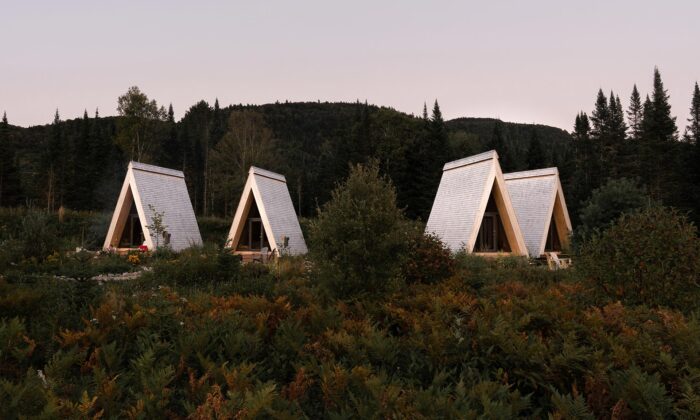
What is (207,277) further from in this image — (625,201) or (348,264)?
(625,201)

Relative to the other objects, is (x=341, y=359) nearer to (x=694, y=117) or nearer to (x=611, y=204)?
(x=611, y=204)

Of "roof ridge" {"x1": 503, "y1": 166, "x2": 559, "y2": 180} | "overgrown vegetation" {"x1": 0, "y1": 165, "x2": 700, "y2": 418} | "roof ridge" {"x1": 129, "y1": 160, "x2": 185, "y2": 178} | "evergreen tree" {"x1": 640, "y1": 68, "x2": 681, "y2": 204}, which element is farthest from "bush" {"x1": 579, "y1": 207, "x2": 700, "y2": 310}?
"evergreen tree" {"x1": 640, "y1": 68, "x2": 681, "y2": 204}

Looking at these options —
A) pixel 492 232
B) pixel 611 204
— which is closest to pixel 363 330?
pixel 611 204

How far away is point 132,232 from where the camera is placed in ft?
70.7

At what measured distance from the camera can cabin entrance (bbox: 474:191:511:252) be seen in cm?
1989

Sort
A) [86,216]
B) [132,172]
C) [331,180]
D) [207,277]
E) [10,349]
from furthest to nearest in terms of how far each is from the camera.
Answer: [331,180], [86,216], [132,172], [207,277], [10,349]

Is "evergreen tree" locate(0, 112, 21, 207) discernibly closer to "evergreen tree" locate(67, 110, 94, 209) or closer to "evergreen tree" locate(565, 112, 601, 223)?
"evergreen tree" locate(67, 110, 94, 209)

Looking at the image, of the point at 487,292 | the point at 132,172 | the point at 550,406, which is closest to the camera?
the point at 550,406

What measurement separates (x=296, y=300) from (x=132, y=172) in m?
15.4

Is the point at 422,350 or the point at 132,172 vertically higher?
the point at 132,172

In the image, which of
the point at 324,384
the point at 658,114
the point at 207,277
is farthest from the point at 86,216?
the point at 658,114

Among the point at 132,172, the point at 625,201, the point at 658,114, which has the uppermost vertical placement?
the point at 658,114

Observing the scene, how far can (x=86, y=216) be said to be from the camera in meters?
27.0

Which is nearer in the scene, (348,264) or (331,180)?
(348,264)
